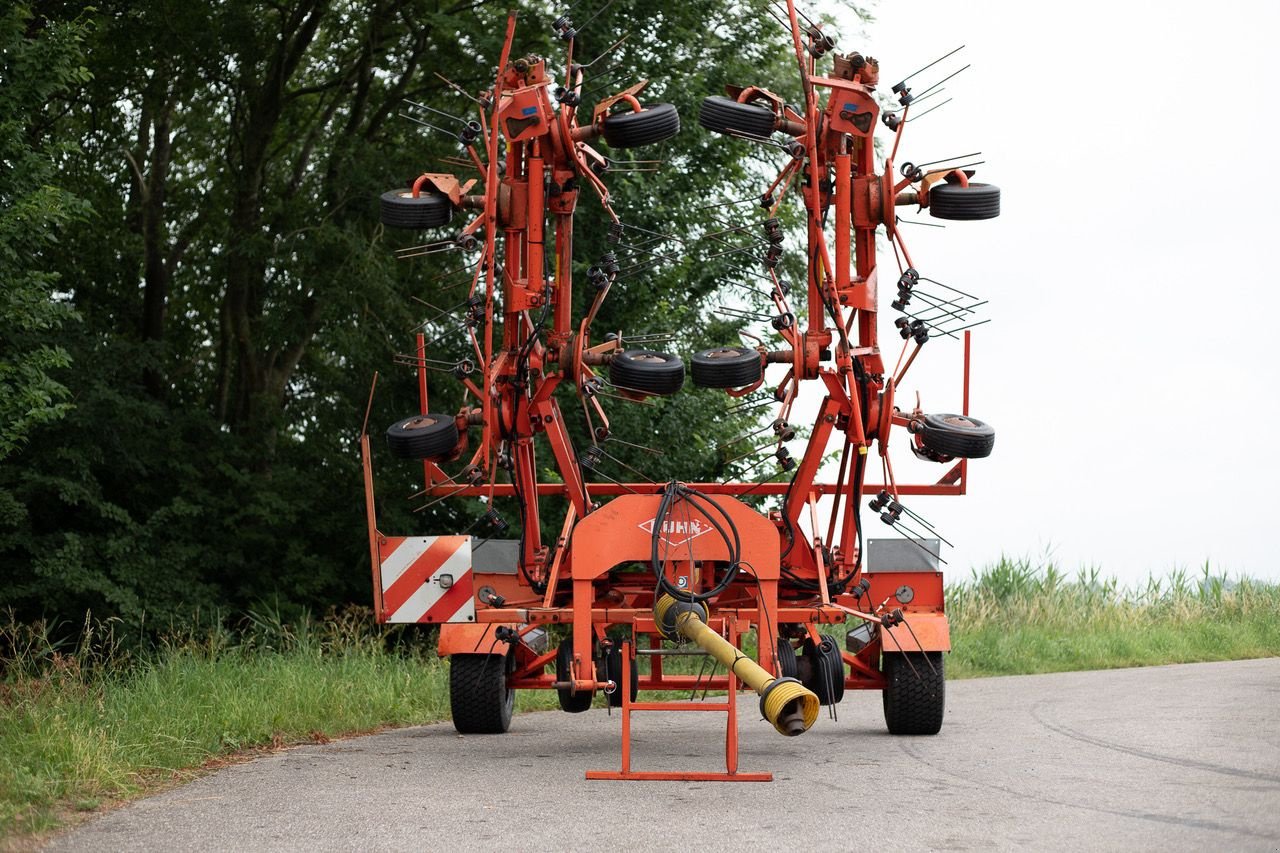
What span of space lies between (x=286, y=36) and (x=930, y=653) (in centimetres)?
1616

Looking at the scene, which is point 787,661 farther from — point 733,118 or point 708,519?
point 733,118

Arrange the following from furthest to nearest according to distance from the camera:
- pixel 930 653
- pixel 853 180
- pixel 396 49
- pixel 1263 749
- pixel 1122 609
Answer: pixel 396 49 → pixel 1122 609 → pixel 853 180 → pixel 930 653 → pixel 1263 749

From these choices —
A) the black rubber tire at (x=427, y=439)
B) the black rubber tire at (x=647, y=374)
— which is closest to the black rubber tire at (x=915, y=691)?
the black rubber tire at (x=647, y=374)

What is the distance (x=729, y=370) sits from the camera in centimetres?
1037

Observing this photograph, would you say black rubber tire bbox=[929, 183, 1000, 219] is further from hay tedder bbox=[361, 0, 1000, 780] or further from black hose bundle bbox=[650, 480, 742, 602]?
black hose bundle bbox=[650, 480, 742, 602]

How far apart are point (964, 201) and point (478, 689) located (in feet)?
14.9

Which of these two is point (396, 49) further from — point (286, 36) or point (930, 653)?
point (930, 653)

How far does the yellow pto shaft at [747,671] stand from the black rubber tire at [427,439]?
2.26 metres

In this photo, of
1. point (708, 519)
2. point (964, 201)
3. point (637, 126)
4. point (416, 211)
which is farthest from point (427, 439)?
point (964, 201)

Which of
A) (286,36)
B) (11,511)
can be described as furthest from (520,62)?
(286,36)

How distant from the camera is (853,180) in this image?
434 inches

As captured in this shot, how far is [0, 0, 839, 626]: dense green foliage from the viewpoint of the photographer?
1941 centimetres

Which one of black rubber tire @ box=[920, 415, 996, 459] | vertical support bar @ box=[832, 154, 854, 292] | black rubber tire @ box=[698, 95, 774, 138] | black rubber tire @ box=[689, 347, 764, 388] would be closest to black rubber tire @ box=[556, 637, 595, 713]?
black rubber tire @ box=[689, 347, 764, 388]

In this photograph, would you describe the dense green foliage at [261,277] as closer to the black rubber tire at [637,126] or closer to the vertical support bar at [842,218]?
the vertical support bar at [842,218]
